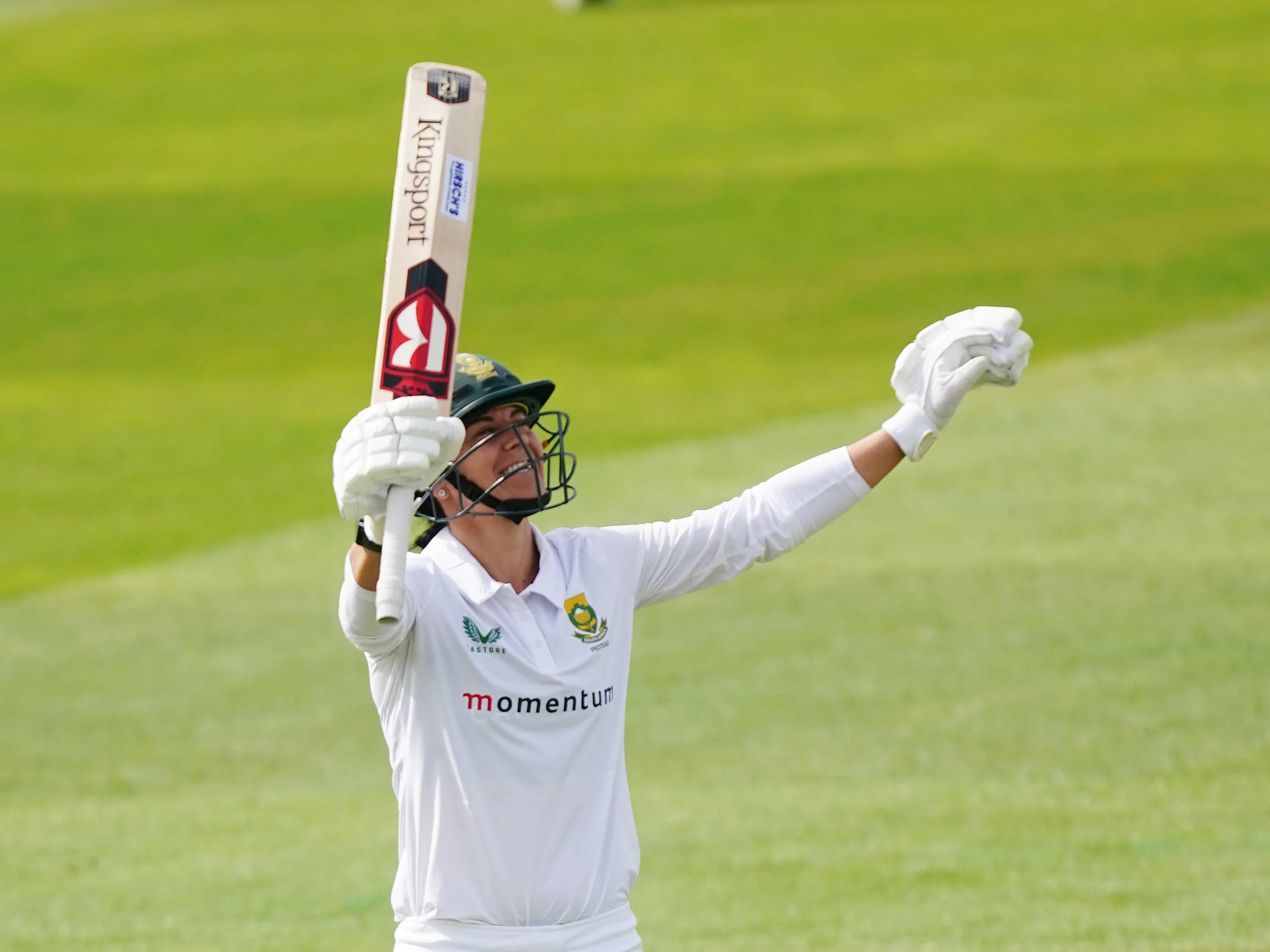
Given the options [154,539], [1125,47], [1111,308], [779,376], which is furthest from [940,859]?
[1125,47]

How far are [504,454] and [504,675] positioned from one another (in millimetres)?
522

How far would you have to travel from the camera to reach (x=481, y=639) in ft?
13.3

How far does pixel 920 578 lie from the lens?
12961 millimetres

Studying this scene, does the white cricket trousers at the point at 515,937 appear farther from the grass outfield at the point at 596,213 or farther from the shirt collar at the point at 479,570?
the grass outfield at the point at 596,213

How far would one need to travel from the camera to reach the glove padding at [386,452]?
3.65 m

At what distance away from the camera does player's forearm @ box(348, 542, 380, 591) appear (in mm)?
3797

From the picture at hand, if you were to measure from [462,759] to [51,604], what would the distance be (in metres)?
10.5

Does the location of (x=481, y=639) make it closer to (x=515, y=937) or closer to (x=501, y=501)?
(x=501, y=501)

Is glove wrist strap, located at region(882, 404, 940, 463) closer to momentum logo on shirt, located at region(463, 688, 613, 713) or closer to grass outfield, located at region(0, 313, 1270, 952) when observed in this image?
momentum logo on shirt, located at region(463, 688, 613, 713)

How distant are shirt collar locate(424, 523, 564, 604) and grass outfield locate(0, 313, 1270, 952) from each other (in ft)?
11.0

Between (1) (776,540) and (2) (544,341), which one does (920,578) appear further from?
(2) (544,341)

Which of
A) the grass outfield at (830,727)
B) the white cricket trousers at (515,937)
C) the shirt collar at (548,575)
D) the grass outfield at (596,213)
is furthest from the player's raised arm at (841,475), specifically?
the grass outfield at (596,213)

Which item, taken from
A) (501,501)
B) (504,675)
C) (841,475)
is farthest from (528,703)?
(841,475)

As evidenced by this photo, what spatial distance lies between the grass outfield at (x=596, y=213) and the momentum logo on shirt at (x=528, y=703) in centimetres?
1152
